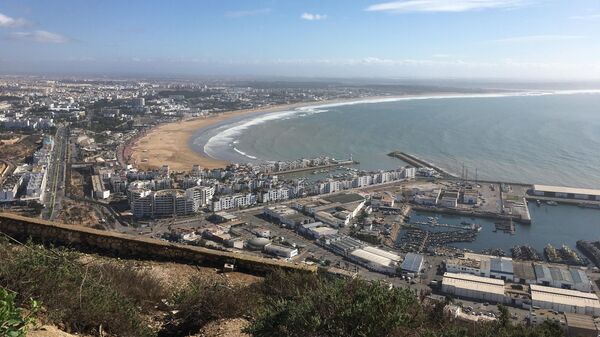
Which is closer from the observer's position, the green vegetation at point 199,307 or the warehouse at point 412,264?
the green vegetation at point 199,307

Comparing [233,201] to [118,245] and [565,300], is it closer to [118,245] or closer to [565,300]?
[565,300]

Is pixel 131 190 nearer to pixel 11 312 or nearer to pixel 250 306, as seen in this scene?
pixel 250 306

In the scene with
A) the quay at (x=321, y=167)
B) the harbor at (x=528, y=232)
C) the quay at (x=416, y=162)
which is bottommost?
the harbor at (x=528, y=232)

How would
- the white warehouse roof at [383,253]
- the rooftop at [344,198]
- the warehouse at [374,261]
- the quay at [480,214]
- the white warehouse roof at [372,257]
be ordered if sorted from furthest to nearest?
1. the rooftop at [344,198]
2. the quay at [480,214]
3. the white warehouse roof at [383,253]
4. the white warehouse roof at [372,257]
5. the warehouse at [374,261]

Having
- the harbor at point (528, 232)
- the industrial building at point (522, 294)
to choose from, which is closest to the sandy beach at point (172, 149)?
the harbor at point (528, 232)

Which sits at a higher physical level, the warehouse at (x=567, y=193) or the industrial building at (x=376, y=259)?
the warehouse at (x=567, y=193)

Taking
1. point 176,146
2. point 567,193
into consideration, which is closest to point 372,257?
point 567,193

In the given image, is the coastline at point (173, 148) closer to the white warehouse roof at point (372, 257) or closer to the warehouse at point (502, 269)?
the white warehouse roof at point (372, 257)

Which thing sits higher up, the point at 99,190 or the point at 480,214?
the point at 99,190
